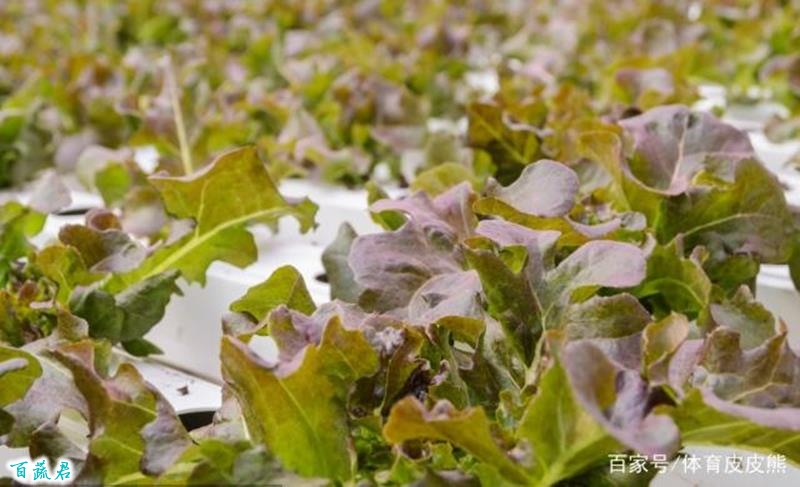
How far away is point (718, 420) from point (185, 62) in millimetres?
1472

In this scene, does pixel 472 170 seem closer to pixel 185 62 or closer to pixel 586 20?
pixel 185 62

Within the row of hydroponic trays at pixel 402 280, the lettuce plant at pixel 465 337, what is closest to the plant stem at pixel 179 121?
the row of hydroponic trays at pixel 402 280

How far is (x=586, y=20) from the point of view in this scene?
215 cm

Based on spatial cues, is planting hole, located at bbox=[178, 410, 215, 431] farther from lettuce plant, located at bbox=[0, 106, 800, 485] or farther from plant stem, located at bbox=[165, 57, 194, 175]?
plant stem, located at bbox=[165, 57, 194, 175]

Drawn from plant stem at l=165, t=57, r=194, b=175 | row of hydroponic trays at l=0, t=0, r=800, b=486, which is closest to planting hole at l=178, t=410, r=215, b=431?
row of hydroponic trays at l=0, t=0, r=800, b=486

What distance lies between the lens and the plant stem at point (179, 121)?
4.46 feet

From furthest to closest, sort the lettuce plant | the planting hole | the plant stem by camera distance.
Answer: the plant stem → the planting hole → the lettuce plant

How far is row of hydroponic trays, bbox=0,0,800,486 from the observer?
1.90ft

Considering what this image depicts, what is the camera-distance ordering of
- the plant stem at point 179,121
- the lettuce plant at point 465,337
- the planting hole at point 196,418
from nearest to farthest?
the lettuce plant at point 465,337
the planting hole at point 196,418
the plant stem at point 179,121

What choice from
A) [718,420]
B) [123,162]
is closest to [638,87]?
[123,162]

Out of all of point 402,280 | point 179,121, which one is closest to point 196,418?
point 402,280

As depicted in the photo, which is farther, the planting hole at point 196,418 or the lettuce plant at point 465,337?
the planting hole at point 196,418

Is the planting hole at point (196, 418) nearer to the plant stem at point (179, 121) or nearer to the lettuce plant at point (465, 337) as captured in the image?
the lettuce plant at point (465, 337)

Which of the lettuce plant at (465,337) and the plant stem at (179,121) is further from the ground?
the lettuce plant at (465,337)
